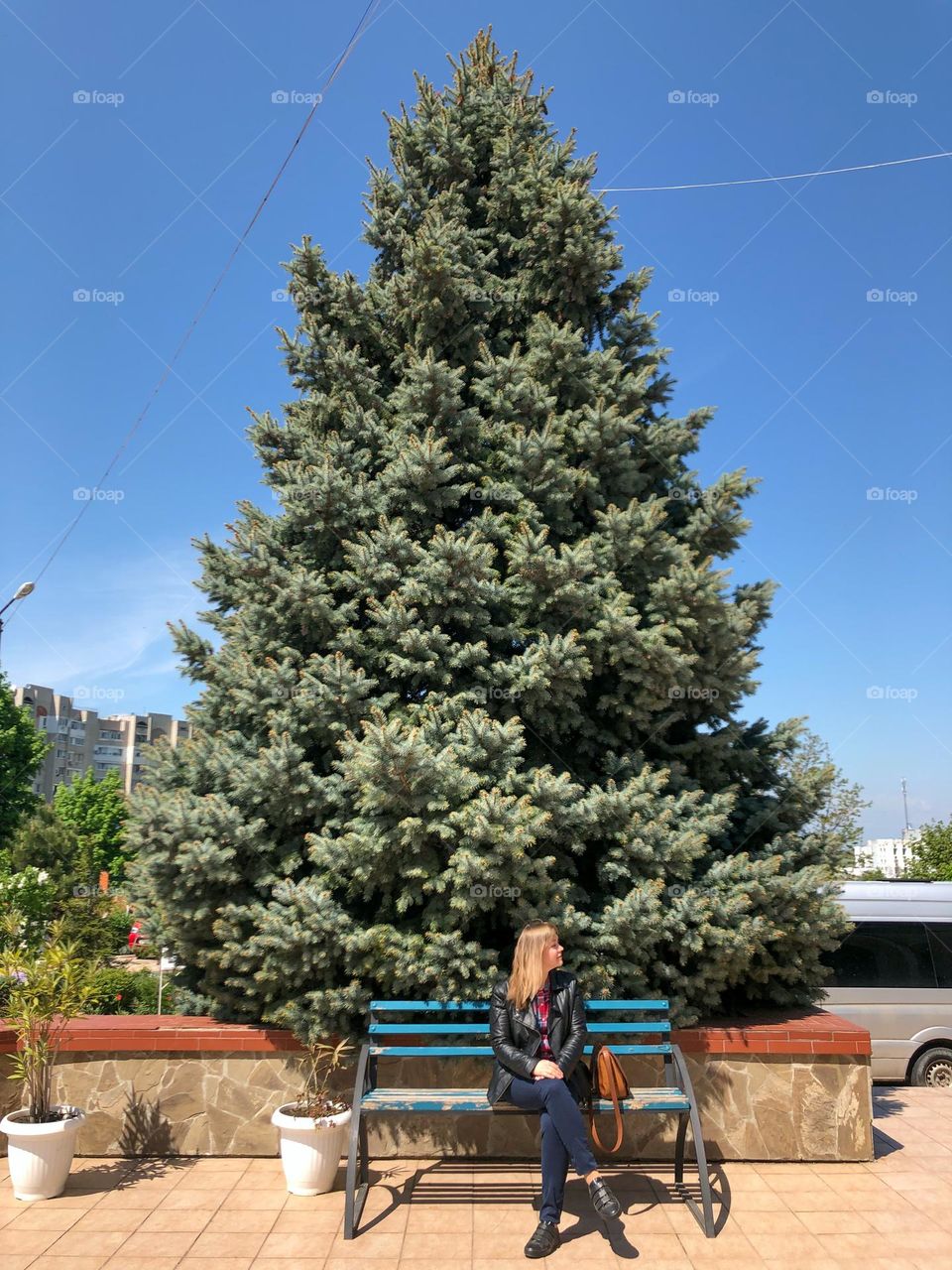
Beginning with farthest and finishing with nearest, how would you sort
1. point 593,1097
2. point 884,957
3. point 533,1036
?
point 884,957 → point 593,1097 → point 533,1036

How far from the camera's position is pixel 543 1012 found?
506cm

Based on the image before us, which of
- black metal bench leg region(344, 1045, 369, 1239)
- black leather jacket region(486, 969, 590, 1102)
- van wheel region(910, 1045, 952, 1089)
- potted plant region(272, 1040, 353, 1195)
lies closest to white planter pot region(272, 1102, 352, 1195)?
potted plant region(272, 1040, 353, 1195)

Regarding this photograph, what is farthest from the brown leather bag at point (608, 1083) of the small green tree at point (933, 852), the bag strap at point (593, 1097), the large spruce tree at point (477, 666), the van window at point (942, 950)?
the small green tree at point (933, 852)

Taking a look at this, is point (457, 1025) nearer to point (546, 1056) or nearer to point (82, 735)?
point (546, 1056)

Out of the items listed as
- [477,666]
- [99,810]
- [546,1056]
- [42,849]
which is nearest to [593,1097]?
[546,1056]

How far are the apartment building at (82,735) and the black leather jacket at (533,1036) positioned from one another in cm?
9249

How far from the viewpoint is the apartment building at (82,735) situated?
305ft

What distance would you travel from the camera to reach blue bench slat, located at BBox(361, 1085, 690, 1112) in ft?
16.0

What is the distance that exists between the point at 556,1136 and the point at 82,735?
111m

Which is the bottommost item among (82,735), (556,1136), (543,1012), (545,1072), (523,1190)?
(523,1190)

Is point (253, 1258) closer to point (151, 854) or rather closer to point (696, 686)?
point (151, 854)

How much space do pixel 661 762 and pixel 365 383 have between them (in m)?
3.94

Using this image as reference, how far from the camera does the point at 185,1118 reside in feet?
19.2

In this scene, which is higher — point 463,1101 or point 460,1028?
point 460,1028
